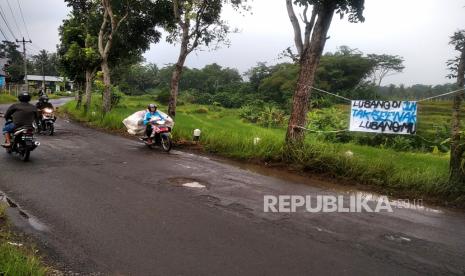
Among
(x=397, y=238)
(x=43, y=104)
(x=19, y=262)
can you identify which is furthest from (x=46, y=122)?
(x=397, y=238)

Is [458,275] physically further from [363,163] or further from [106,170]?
[106,170]

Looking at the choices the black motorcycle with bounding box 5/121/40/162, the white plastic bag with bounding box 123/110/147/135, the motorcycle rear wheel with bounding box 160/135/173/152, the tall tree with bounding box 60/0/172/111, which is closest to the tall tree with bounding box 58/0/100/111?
the tall tree with bounding box 60/0/172/111

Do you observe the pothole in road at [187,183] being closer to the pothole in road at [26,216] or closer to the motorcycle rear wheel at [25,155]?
the pothole in road at [26,216]

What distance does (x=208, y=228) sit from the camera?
5.23m

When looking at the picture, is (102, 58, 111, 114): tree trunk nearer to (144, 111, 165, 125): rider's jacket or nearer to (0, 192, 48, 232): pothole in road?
(144, 111, 165, 125): rider's jacket

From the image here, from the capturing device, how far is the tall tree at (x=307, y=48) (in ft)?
30.8

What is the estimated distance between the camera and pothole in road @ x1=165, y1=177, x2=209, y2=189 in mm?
7574

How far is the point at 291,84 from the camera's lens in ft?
166

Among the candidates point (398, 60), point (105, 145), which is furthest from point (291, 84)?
point (105, 145)

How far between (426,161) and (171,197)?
6898 mm

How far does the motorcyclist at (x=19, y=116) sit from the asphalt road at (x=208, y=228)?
5.16 feet

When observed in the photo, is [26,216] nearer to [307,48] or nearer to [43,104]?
[307,48]

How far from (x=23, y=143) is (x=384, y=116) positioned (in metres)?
8.18

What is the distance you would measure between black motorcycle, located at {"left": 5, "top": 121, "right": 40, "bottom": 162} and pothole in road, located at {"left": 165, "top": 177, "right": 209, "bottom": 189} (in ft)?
12.2
